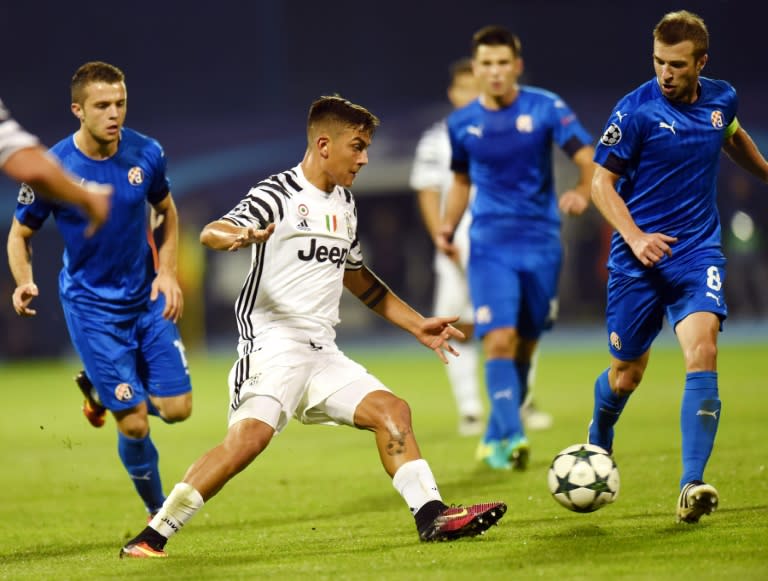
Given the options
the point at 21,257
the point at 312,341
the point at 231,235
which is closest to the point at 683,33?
A: the point at 312,341

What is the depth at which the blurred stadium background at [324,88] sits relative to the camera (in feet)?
83.6

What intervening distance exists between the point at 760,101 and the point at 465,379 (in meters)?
17.0

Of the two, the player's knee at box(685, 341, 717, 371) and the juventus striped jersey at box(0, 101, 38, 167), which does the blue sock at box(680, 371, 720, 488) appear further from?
the juventus striped jersey at box(0, 101, 38, 167)

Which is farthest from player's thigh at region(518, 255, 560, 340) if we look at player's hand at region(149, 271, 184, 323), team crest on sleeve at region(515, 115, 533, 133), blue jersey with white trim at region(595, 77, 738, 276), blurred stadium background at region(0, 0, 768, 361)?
blurred stadium background at region(0, 0, 768, 361)

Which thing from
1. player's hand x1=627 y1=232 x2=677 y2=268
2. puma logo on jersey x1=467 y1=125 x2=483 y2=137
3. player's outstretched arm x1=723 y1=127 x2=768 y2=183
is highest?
player's outstretched arm x1=723 y1=127 x2=768 y2=183

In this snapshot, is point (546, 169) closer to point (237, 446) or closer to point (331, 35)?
point (237, 446)

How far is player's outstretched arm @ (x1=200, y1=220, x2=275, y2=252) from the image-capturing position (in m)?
5.55

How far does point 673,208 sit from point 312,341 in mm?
1974

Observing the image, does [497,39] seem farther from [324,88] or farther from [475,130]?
[324,88]

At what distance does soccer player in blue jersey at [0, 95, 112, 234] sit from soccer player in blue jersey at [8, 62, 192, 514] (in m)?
2.06

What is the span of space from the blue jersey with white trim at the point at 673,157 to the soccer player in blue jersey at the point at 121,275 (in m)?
2.54

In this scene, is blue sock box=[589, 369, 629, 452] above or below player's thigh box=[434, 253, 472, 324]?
above

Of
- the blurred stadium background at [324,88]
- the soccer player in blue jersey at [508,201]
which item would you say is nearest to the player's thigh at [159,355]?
the soccer player in blue jersey at [508,201]

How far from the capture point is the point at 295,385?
243 inches
